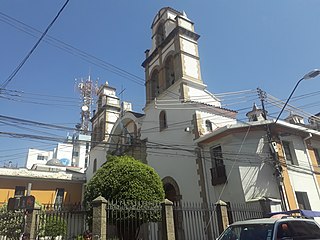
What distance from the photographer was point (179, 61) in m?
19.7

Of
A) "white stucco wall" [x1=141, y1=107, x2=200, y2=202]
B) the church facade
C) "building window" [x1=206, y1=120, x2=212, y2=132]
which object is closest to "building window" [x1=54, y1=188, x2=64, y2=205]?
the church facade

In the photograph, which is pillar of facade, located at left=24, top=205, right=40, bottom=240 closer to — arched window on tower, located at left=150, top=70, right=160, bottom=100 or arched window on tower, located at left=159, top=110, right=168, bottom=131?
arched window on tower, located at left=159, top=110, right=168, bottom=131

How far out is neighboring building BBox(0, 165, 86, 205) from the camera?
81.9 ft

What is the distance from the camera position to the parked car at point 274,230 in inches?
258

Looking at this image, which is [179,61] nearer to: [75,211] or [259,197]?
[259,197]

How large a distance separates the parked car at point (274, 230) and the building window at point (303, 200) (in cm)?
819

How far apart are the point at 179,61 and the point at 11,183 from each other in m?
18.6

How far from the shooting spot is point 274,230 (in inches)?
255

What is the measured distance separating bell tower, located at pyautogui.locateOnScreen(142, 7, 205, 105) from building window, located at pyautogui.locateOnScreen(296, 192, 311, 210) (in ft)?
28.2

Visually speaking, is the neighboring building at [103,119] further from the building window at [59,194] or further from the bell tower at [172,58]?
the bell tower at [172,58]

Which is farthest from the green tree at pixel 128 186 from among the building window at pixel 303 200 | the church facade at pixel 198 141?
the building window at pixel 303 200

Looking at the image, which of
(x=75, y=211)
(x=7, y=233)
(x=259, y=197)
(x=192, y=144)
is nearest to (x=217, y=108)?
(x=192, y=144)

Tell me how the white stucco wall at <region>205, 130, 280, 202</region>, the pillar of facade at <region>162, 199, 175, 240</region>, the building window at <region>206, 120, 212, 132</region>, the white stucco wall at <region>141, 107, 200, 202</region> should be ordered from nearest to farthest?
the pillar of facade at <region>162, 199, 175, 240</region> → the white stucco wall at <region>205, 130, 280, 202</region> → the white stucco wall at <region>141, 107, 200, 202</region> → the building window at <region>206, 120, 212, 132</region>

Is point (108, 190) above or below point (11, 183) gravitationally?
below
